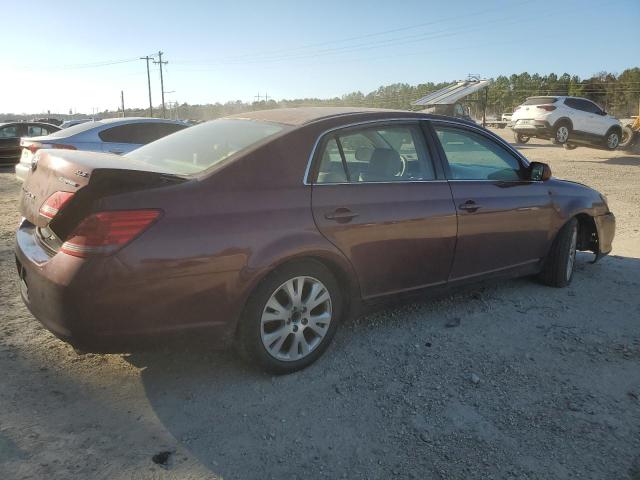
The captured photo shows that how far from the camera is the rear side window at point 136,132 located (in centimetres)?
904

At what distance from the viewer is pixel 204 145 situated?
11.2 feet

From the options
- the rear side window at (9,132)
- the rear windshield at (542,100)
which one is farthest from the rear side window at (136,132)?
the rear windshield at (542,100)

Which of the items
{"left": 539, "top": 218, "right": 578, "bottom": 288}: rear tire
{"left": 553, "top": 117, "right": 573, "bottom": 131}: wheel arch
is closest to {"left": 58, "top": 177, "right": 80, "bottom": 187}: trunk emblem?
{"left": 539, "top": 218, "right": 578, "bottom": 288}: rear tire

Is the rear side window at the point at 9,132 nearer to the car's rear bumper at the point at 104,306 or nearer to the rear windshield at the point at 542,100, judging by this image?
the car's rear bumper at the point at 104,306

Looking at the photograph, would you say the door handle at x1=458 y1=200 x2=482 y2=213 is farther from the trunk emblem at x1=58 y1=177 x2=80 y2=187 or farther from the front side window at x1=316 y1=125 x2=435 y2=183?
the trunk emblem at x1=58 y1=177 x2=80 y2=187

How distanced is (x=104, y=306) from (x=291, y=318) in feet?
3.45

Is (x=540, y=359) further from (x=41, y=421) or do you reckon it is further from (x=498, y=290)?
(x=41, y=421)

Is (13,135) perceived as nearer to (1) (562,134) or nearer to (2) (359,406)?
(2) (359,406)

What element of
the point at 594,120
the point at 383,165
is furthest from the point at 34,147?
the point at 594,120

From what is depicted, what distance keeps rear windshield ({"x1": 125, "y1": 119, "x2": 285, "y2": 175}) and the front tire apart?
78 centimetres

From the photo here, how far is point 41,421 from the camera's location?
2619 mm

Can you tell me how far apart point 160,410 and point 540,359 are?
7.90 feet

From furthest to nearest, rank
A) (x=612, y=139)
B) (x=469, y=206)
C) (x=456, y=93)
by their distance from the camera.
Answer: (x=456, y=93) → (x=612, y=139) → (x=469, y=206)

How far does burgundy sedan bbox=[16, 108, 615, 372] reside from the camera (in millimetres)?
2551
